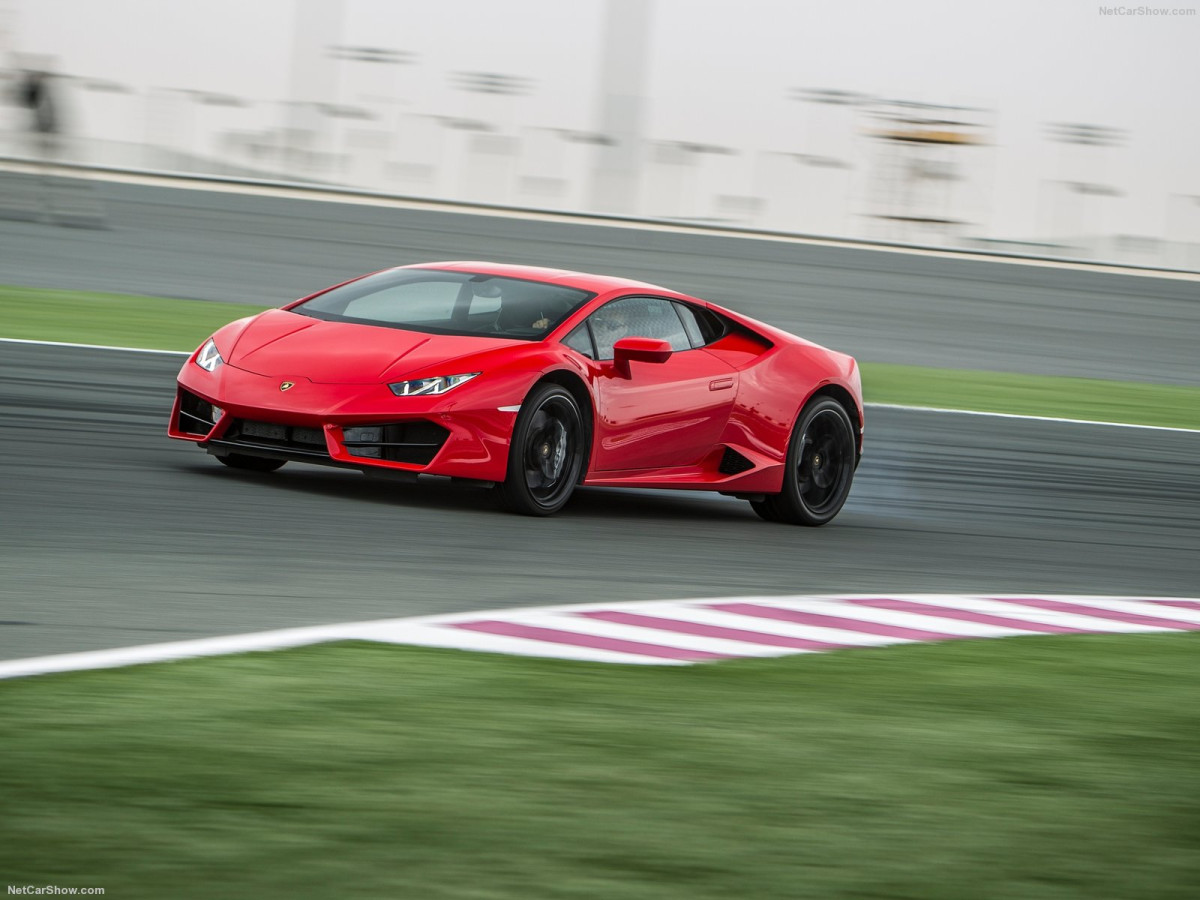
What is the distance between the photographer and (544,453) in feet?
27.9

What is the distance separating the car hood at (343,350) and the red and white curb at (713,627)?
1.96 metres

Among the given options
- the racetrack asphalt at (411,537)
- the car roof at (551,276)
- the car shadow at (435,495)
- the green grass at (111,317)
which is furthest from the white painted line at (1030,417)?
the car roof at (551,276)

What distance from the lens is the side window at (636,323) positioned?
8.92m

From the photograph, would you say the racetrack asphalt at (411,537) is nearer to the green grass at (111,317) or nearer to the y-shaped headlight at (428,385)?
the y-shaped headlight at (428,385)

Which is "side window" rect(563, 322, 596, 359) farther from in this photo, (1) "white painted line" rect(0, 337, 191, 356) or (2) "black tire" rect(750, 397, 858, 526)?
(1) "white painted line" rect(0, 337, 191, 356)

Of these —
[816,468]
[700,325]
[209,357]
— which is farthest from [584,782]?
[816,468]

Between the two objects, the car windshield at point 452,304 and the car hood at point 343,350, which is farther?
the car windshield at point 452,304

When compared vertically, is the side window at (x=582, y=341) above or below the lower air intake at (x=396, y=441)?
above

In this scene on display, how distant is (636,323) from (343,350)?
1580mm

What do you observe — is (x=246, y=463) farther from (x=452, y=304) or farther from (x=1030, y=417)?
(x=1030, y=417)

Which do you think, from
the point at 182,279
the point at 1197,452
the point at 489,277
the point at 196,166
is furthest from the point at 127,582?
the point at 196,166

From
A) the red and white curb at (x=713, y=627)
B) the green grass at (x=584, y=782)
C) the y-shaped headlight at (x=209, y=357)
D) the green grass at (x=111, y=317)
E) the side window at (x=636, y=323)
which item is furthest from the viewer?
the green grass at (x=111, y=317)

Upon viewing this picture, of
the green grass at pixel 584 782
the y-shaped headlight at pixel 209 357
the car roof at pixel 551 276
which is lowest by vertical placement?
the green grass at pixel 584 782

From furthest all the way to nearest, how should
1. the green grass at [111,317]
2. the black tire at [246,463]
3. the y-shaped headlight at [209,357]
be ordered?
the green grass at [111,317] < the black tire at [246,463] < the y-shaped headlight at [209,357]
